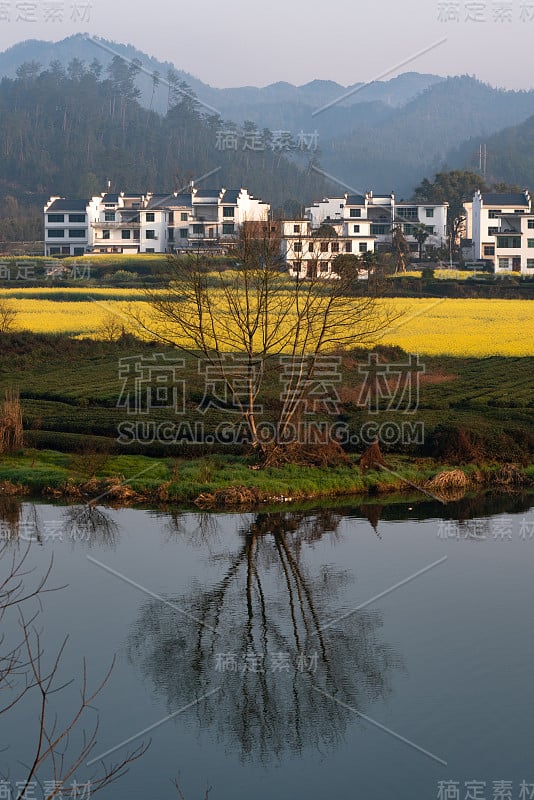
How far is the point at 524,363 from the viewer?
33531 mm

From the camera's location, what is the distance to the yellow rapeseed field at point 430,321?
123 ft

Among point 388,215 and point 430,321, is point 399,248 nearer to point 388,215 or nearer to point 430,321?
point 388,215

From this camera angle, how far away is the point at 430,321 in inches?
1770

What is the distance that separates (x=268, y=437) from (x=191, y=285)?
3.37 metres

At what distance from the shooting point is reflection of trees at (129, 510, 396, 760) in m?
10.9

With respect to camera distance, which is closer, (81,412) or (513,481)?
(513,481)

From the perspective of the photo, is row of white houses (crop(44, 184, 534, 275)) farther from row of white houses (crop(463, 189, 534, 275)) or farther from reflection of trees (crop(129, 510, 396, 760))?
reflection of trees (crop(129, 510, 396, 760))

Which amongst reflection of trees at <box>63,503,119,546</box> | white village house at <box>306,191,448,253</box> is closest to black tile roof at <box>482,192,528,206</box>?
white village house at <box>306,191,448,253</box>

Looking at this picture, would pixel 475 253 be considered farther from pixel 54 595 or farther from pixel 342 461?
pixel 54 595

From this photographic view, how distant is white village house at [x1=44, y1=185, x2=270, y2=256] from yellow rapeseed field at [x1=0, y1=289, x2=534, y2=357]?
78.4 feet

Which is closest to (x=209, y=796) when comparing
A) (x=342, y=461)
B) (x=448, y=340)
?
(x=342, y=461)

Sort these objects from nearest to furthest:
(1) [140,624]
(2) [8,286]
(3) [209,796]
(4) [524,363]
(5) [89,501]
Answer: (3) [209,796] → (1) [140,624] → (5) [89,501] → (4) [524,363] → (2) [8,286]

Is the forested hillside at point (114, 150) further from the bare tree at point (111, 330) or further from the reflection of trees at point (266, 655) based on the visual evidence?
the reflection of trees at point (266, 655)

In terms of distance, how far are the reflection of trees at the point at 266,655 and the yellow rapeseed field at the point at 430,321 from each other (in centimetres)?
1848
